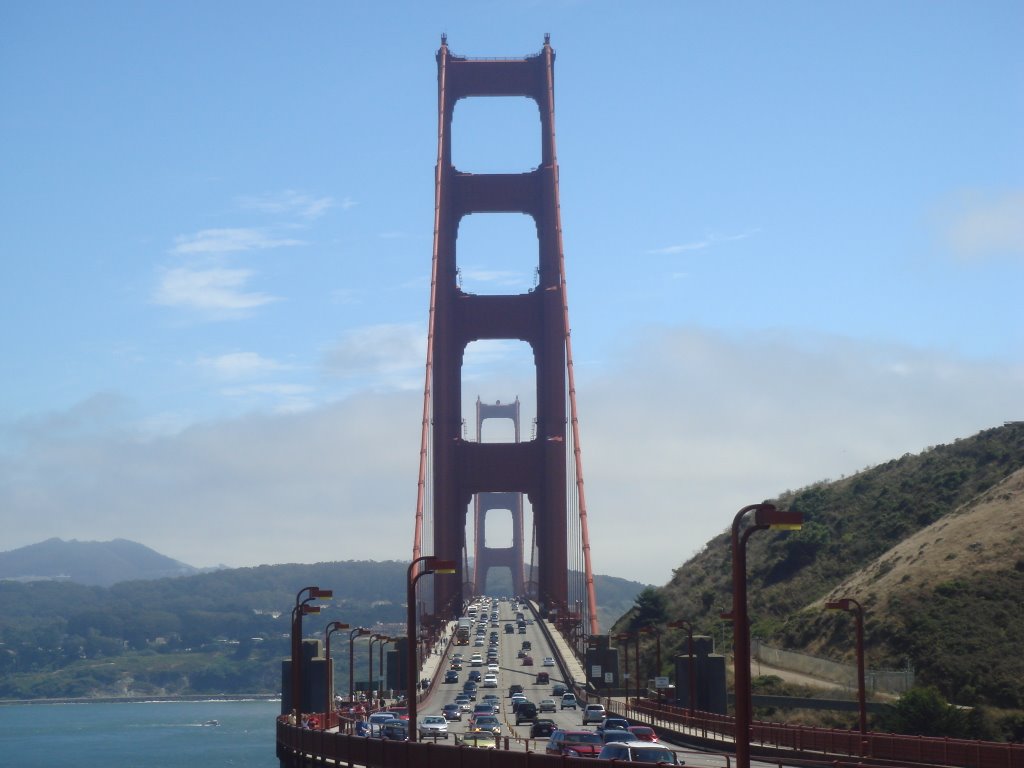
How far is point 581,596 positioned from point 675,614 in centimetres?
1178

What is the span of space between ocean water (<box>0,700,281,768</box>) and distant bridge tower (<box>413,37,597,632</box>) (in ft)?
69.9

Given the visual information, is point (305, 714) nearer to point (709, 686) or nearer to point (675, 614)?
point (709, 686)

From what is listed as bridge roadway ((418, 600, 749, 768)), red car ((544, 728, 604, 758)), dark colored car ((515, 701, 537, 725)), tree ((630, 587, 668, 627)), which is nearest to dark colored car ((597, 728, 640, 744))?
red car ((544, 728, 604, 758))

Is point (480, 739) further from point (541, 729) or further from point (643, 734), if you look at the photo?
point (541, 729)

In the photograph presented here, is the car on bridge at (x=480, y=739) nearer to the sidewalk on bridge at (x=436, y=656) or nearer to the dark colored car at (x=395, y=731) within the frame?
the dark colored car at (x=395, y=731)

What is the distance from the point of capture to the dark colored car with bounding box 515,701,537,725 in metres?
53.1

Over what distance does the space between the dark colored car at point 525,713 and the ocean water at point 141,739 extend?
133 feet

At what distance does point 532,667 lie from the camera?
→ 81.5 metres

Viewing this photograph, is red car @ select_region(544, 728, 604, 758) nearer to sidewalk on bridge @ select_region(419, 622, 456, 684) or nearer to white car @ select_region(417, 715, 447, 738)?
white car @ select_region(417, 715, 447, 738)

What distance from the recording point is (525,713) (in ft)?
177

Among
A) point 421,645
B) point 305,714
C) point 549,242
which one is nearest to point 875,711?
point 305,714

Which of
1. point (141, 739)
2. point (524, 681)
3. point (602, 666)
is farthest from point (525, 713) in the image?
point (141, 739)

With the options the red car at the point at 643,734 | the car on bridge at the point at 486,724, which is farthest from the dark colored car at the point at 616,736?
the car on bridge at the point at 486,724

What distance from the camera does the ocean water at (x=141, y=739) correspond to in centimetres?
10019
